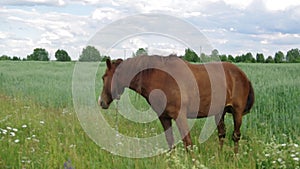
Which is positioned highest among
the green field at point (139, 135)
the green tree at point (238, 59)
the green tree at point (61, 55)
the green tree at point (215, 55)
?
the green tree at point (61, 55)

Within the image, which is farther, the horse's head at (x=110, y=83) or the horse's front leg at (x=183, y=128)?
the horse's head at (x=110, y=83)

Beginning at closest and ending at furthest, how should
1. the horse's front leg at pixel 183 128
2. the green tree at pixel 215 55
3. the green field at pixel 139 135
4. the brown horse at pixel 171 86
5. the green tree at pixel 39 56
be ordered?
A: the green field at pixel 139 135 < the horse's front leg at pixel 183 128 < the brown horse at pixel 171 86 < the green tree at pixel 215 55 < the green tree at pixel 39 56

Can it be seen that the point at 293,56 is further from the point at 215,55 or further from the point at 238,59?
the point at 215,55

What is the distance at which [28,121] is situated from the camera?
23.2 ft

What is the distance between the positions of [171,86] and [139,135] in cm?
143

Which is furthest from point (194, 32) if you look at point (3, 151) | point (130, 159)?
point (3, 151)

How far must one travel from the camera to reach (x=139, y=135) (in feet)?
21.0

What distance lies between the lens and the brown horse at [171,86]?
526 cm

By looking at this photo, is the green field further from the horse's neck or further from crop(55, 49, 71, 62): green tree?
crop(55, 49, 71, 62): green tree

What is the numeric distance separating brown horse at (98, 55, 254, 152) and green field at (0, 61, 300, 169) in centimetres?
47

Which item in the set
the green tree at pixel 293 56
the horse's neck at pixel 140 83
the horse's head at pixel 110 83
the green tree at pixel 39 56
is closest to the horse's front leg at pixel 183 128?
the horse's neck at pixel 140 83

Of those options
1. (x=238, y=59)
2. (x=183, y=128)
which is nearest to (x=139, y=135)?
(x=183, y=128)

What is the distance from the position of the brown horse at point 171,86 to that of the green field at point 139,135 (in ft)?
1.55

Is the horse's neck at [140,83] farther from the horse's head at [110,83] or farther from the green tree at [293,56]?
the green tree at [293,56]
